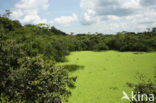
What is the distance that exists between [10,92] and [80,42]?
26.4m

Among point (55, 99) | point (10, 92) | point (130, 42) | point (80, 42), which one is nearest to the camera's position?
→ point (55, 99)

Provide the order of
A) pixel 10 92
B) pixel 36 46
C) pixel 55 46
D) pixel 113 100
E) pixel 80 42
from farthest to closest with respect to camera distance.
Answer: pixel 80 42
pixel 55 46
pixel 36 46
pixel 113 100
pixel 10 92

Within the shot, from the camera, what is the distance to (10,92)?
311cm

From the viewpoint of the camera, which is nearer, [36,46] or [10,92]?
[10,92]

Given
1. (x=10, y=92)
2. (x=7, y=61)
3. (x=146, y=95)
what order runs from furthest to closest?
(x=7, y=61) → (x=10, y=92) → (x=146, y=95)

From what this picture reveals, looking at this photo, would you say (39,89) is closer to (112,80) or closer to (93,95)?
(93,95)

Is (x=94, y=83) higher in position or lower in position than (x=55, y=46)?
lower

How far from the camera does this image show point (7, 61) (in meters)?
3.94

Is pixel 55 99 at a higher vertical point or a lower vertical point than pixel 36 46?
lower

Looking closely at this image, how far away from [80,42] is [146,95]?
27.2 metres

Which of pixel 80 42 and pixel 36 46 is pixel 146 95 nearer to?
pixel 36 46

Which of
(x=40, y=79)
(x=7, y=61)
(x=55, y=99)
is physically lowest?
(x=55, y=99)

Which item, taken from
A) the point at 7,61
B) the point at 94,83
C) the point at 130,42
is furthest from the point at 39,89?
the point at 130,42

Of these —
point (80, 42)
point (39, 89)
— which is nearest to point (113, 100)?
point (39, 89)
